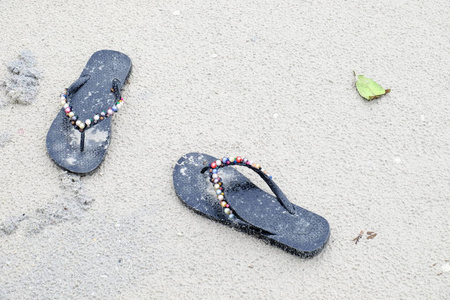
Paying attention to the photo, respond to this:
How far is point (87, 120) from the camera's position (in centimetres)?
135

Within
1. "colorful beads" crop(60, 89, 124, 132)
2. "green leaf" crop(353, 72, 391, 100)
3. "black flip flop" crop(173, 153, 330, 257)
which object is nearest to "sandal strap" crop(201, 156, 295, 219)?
"black flip flop" crop(173, 153, 330, 257)

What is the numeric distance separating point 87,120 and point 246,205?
48 centimetres

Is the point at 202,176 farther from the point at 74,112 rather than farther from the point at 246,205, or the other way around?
the point at 74,112

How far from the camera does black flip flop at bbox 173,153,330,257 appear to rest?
49.2 inches

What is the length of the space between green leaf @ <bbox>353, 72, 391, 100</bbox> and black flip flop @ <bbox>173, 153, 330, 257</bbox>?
47 cm

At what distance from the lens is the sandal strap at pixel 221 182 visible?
1.26 meters

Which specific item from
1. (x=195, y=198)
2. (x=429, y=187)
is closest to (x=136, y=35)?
(x=195, y=198)

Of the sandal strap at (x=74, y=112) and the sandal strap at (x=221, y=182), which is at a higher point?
the sandal strap at (x=74, y=112)

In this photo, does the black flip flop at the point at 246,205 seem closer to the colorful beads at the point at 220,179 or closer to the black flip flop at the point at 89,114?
the colorful beads at the point at 220,179

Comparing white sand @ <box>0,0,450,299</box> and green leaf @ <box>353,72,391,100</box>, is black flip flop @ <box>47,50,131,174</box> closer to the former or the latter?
white sand @ <box>0,0,450,299</box>

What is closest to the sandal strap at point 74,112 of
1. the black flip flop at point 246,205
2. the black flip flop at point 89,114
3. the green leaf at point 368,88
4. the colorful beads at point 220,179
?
the black flip flop at point 89,114

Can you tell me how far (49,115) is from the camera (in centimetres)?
149

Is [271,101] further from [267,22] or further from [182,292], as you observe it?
[182,292]

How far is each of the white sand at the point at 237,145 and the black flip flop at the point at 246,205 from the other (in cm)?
4
